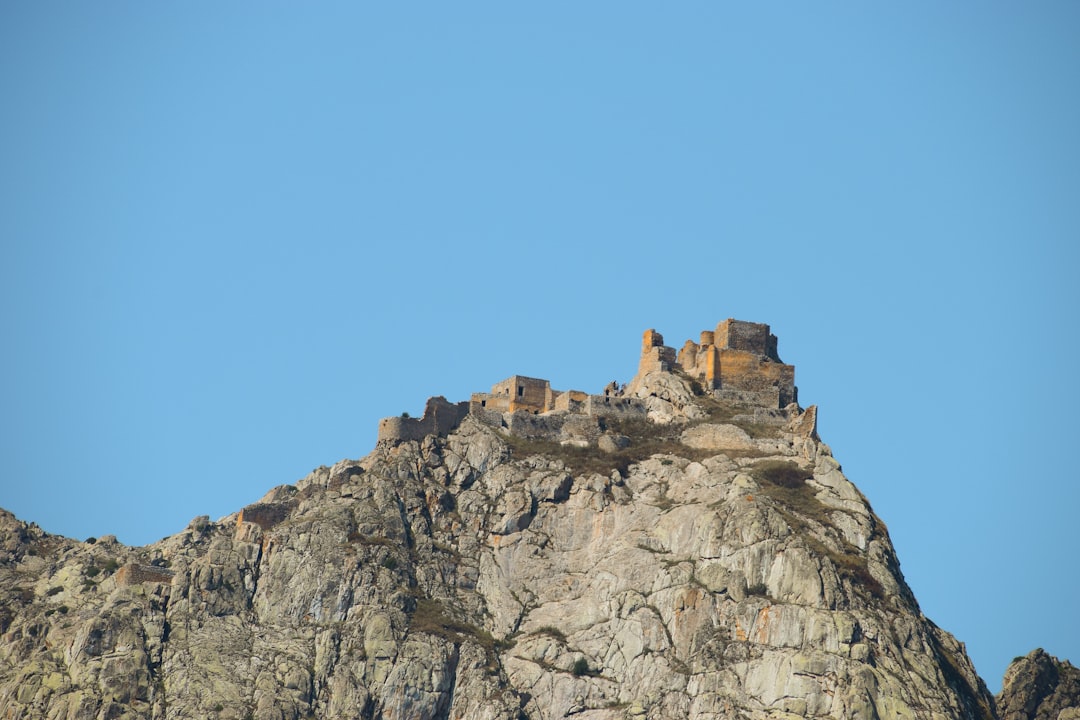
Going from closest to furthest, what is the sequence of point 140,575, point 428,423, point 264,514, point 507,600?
point 140,575 < point 507,600 < point 264,514 < point 428,423

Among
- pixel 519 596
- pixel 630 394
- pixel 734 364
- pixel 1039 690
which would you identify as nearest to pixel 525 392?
pixel 630 394

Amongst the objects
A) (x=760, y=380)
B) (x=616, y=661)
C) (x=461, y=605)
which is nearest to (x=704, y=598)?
(x=616, y=661)

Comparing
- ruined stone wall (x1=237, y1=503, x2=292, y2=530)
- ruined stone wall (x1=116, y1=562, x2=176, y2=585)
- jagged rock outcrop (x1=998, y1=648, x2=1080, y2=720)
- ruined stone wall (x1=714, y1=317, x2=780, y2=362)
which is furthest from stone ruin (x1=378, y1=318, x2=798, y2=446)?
jagged rock outcrop (x1=998, y1=648, x2=1080, y2=720)

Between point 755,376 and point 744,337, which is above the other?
point 744,337

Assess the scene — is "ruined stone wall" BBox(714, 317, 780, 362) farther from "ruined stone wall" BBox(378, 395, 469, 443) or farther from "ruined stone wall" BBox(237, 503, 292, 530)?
"ruined stone wall" BBox(237, 503, 292, 530)

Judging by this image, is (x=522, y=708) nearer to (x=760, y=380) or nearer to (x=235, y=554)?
(x=235, y=554)

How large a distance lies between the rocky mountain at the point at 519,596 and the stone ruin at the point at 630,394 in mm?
414

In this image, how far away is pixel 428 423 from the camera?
169 m

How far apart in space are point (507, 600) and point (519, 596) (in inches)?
32.5

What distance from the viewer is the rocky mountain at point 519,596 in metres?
148

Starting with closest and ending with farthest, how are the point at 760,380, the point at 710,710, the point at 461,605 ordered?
the point at 710,710
the point at 461,605
the point at 760,380

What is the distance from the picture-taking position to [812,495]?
521 ft

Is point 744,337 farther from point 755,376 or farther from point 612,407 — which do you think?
point 612,407

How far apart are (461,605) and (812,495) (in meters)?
23.1
